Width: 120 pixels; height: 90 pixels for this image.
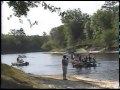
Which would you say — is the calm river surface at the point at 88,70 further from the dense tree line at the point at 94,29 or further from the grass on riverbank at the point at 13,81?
the dense tree line at the point at 94,29

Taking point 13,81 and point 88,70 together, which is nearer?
point 13,81

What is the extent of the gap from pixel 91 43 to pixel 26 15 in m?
122

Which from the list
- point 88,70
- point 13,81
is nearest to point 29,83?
point 13,81

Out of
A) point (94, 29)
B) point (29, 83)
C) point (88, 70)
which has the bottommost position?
point (88, 70)

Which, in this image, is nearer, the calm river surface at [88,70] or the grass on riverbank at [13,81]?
the grass on riverbank at [13,81]

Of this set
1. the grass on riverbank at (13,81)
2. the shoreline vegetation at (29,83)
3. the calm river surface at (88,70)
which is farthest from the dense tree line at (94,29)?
the grass on riverbank at (13,81)

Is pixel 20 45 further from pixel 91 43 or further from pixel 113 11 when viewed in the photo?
pixel 113 11

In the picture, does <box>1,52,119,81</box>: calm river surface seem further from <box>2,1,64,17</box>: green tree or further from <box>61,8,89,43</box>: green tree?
<box>61,8,89,43</box>: green tree

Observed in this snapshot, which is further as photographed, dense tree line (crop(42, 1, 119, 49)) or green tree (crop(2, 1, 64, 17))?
dense tree line (crop(42, 1, 119, 49))

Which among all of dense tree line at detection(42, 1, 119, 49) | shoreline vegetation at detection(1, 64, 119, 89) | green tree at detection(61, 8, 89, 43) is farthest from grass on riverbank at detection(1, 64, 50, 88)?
green tree at detection(61, 8, 89, 43)

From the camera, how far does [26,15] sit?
82.6 feet

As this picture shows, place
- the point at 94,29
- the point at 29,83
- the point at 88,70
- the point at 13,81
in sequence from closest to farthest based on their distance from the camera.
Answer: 1. the point at 13,81
2. the point at 29,83
3. the point at 88,70
4. the point at 94,29

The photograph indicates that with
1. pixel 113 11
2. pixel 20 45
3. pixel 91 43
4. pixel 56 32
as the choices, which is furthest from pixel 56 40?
pixel 113 11

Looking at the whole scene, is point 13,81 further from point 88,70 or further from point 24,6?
point 88,70
